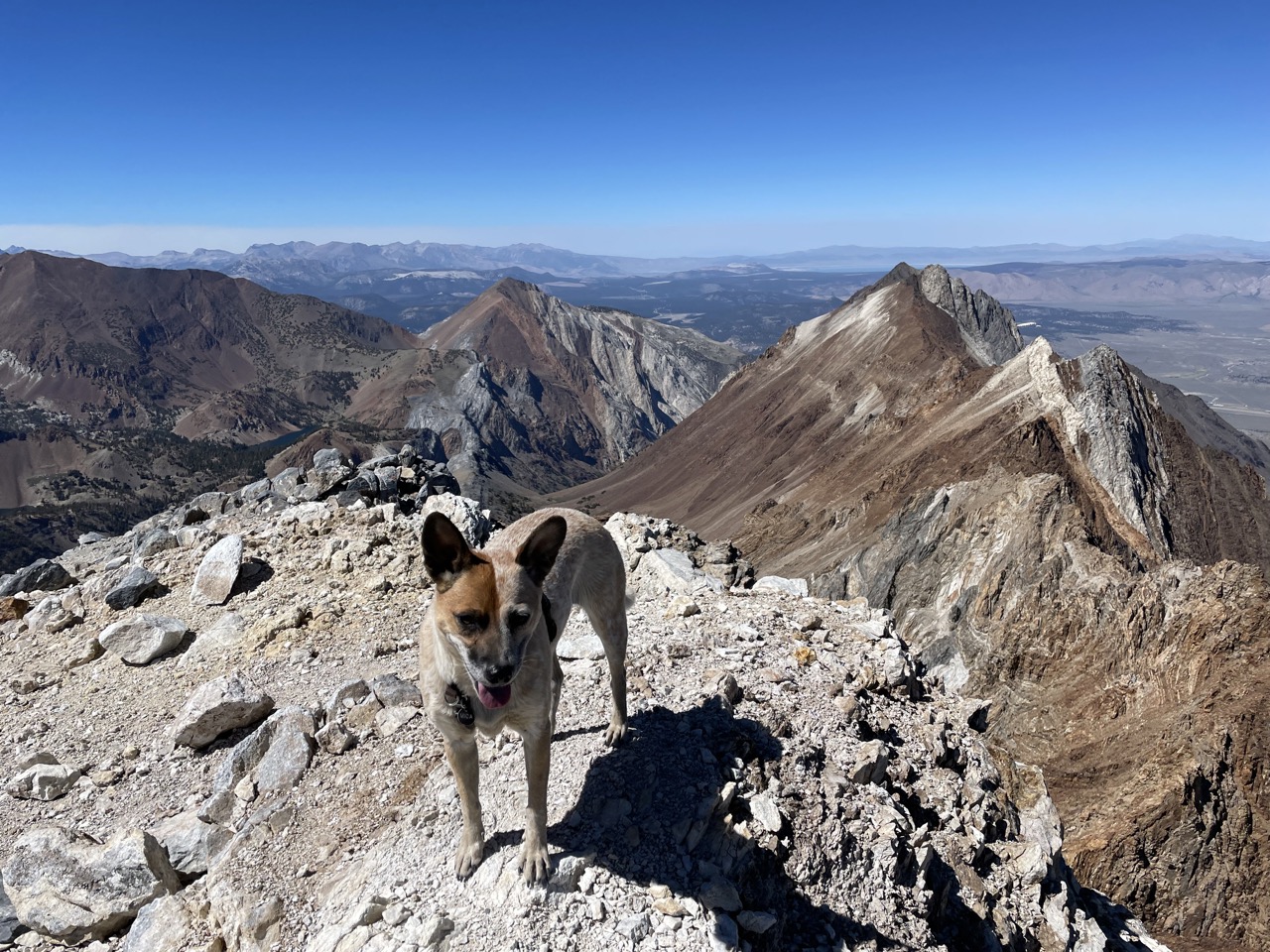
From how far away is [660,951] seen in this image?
482 cm

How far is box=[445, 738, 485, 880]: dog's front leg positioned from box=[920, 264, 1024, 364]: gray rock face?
80.3 meters

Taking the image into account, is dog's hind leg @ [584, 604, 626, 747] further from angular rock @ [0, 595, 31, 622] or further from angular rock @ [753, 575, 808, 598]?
angular rock @ [0, 595, 31, 622]

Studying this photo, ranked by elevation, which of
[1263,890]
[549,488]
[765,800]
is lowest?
[549,488]

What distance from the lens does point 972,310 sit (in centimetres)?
7900

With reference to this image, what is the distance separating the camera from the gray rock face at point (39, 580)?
14.0m

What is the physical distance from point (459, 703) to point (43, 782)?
663 centimetres

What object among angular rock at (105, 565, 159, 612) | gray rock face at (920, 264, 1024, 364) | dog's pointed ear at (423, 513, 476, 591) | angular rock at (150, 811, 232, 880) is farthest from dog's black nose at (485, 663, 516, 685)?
gray rock face at (920, 264, 1024, 364)

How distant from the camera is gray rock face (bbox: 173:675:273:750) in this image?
806cm

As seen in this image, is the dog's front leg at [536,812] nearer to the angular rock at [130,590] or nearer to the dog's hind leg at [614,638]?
the dog's hind leg at [614,638]

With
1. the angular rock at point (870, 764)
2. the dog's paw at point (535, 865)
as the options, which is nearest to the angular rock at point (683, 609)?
the angular rock at point (870, 764)

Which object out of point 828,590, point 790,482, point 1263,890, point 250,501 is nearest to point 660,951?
point 250,501

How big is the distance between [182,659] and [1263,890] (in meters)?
22.0

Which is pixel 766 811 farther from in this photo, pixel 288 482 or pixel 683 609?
pixel 288 482

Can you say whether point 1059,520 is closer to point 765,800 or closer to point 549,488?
point 765,800
